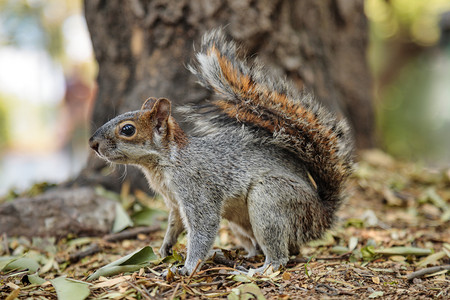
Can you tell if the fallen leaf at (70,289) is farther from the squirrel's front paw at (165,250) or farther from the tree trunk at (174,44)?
the tree trunk at (174,44)

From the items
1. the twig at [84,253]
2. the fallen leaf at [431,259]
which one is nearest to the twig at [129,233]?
the twig at [84,253]

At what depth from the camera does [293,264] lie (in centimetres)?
231

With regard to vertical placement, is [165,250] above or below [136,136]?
below

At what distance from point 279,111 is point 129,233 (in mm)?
1365

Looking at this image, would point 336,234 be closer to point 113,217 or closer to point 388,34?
point 113,217

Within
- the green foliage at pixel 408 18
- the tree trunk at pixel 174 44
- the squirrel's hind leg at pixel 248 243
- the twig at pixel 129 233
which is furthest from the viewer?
the green foliage at pixel 408 18

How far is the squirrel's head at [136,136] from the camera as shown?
85.6 inches

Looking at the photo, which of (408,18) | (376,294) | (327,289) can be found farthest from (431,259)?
(408,18)

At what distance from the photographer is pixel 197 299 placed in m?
1.79

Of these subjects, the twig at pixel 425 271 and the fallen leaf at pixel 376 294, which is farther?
the twig at pixel 425 271

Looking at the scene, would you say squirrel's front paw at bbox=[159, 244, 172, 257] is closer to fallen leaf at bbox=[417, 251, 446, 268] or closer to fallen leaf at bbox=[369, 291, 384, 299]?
fallen leaf at bbox=[369, 291, 384, 299]

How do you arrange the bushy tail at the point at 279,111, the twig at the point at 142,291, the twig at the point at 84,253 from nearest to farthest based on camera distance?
the twig at the point at 142,291 → the bushy tail at the point at 279,111 → the twig at the point at 84,253

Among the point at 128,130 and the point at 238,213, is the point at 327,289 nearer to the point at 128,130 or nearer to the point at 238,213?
the point at 238,213

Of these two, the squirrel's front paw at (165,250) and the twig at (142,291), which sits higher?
the squirrel's front paw at (165,250)
